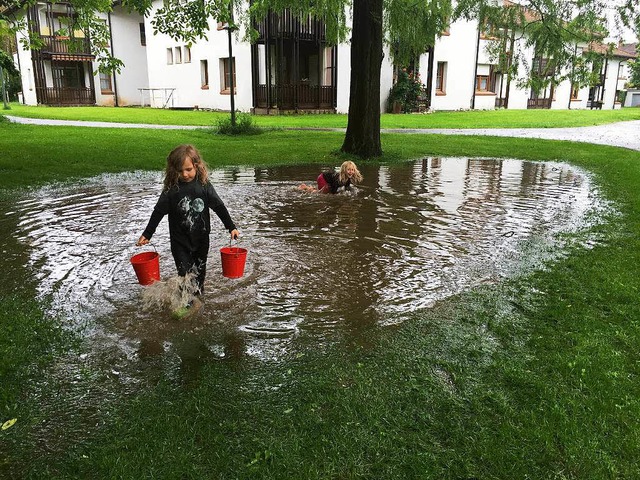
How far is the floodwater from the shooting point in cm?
406

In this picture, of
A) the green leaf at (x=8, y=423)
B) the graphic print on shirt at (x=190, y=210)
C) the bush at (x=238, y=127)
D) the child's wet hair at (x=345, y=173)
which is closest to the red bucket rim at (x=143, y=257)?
the graphic print on shirt at (x=190, y=210)

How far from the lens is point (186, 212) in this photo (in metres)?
4.36

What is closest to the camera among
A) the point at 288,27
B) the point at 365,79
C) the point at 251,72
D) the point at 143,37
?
the point at 365,79

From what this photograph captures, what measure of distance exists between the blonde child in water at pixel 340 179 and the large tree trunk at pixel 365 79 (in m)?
4.61

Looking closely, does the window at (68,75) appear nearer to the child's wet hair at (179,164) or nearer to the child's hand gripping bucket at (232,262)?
the child's wet hair at (179,164)

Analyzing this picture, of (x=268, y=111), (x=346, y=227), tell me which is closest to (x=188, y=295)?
(x=346, y=227)

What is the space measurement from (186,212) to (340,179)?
15.1 ft

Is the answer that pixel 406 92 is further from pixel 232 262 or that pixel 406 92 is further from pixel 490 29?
pixel 232 262

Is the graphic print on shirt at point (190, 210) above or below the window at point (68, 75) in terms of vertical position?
below

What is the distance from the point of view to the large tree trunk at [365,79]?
12445 millimetres

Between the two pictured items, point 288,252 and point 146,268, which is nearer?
point 146,268

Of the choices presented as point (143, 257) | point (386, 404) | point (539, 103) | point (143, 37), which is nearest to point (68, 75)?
point (143, 37)

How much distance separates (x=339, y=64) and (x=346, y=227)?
24.9m

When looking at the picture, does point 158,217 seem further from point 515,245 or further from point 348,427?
point 515,245
